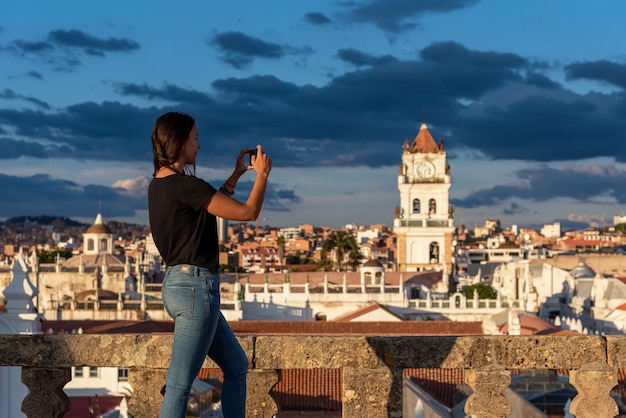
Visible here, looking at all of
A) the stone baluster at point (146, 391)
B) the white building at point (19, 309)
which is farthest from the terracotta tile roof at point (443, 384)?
the stone baluster at point (146, 391)

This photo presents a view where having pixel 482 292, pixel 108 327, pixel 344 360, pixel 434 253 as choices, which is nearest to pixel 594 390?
pixel 344 360

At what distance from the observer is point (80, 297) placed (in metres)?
74.8

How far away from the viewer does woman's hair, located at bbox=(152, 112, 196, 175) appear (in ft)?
18.5

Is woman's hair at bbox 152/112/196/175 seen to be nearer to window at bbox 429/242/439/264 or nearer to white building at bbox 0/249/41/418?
white building at bbox 0/249/41/418

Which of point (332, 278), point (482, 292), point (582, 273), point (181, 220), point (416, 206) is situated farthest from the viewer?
point (416, 206)

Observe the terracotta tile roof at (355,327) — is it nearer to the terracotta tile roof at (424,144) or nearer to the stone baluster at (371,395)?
the stone baluster at (371,395)

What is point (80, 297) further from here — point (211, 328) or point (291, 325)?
point (211, 328)

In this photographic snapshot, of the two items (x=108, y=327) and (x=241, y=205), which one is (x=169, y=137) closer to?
(x=241, y=205)

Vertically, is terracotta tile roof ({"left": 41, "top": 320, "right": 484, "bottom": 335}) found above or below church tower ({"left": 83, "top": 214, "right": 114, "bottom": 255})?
below

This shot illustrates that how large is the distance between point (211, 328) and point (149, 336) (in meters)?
1.03

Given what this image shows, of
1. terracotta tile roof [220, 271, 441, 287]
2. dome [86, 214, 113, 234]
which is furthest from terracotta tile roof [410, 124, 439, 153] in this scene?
dome [86, 214, 113, 234]

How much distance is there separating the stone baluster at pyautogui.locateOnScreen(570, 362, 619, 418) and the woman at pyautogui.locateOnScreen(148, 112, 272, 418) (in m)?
2.16

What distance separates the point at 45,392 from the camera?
21.0 ft

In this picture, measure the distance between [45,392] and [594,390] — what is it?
10.8 ft
